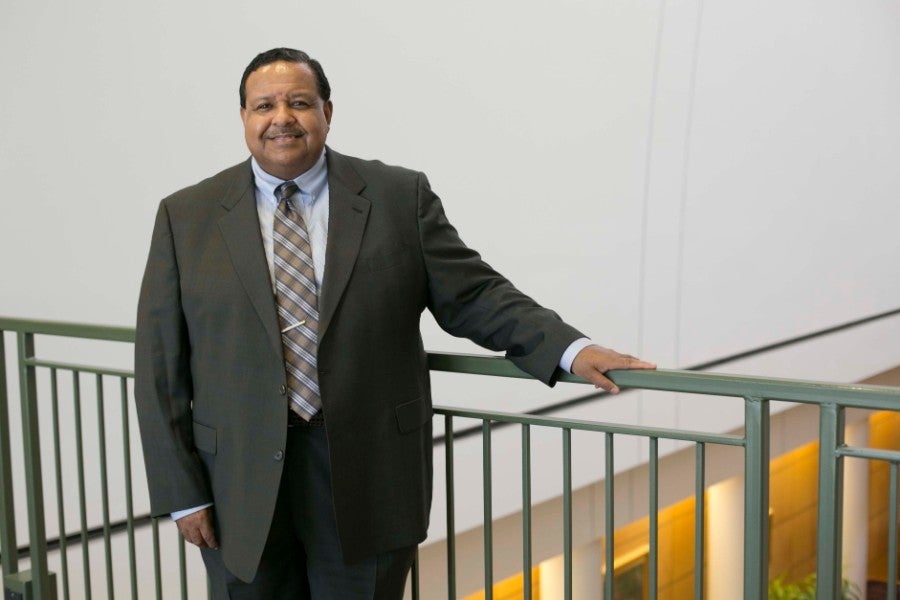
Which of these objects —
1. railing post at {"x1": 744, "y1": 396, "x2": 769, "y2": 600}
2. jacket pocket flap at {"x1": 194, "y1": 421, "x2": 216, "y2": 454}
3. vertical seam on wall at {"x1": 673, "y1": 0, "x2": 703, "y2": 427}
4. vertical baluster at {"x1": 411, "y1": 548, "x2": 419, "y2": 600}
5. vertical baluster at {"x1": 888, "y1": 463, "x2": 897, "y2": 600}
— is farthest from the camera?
vertical seam on wall at {"x1": 673, "y1": 0, "x2": 703, "y2": 427}

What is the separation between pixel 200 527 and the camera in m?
2.00

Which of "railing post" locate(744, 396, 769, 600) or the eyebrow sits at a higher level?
the eyebrow

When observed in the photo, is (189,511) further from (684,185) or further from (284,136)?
(684,185)

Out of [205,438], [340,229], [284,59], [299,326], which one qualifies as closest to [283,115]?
[284,59]

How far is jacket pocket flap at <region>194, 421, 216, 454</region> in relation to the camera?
198cm

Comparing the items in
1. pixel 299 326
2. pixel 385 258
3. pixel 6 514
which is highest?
pixel 385 258

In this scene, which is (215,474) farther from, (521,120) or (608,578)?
(521,120)

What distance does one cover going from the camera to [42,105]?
12.6 feet

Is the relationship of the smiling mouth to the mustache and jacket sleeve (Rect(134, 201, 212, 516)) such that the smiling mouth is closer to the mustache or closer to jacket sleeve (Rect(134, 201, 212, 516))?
the mustache

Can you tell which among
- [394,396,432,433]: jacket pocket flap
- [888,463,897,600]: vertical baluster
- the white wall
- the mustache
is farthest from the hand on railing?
the white wall

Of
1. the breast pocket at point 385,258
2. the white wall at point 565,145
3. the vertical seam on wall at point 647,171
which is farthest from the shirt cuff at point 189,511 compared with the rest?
the vertical seam on wall at point 647,171

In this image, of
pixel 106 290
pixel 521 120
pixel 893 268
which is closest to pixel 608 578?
pixel 106 290

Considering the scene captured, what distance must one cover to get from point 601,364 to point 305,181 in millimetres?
A: 655

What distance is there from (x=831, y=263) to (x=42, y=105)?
Result: 7.17m
